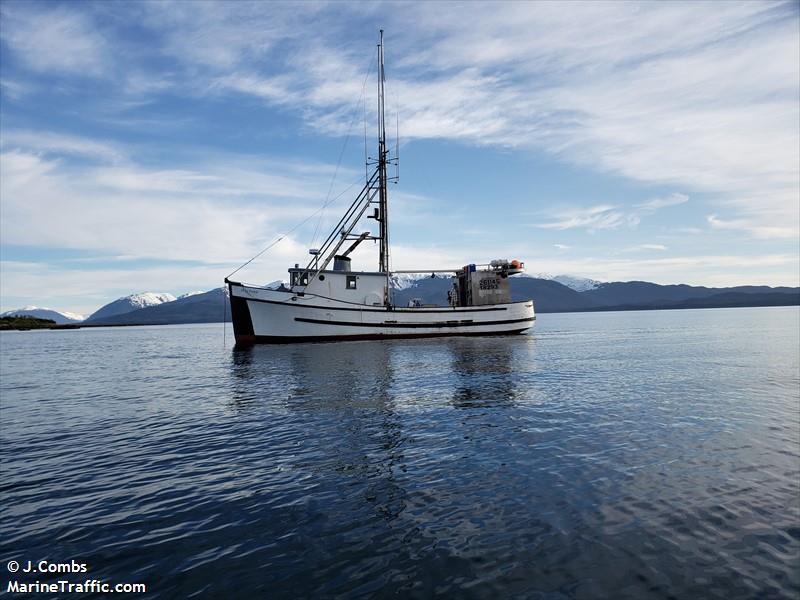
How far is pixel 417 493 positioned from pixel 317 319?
3743 cm

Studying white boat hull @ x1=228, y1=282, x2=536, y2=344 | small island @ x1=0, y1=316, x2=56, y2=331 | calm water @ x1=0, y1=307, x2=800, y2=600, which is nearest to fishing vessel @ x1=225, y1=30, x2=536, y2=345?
white boat hull @ x1=228, y1=282, x2=536, y2=344

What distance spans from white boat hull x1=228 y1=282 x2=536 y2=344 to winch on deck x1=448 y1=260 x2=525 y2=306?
3707mm

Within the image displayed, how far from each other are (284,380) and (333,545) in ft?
58.3

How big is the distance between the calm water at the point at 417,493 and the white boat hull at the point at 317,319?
24.2 metres

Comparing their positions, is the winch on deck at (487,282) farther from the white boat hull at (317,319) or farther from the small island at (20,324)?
the small island at (20,324)

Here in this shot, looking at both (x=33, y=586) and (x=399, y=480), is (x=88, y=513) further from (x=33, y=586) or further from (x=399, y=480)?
(x=399, y=480)

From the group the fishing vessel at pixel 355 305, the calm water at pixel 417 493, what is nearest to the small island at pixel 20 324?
the fishing vessel at pixel 355 305

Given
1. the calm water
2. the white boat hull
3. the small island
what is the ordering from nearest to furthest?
the calm water, the white boat hull, the small island

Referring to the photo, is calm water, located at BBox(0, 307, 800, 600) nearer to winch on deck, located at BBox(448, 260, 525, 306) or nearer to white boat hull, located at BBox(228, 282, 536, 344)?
white boat hull, located at BBox(228, 282, 536, 344)

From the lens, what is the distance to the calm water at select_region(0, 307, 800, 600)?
617 cm

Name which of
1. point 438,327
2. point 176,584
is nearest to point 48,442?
point 176,584

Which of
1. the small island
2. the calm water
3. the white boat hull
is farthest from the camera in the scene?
the small island

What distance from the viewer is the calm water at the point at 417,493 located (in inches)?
243

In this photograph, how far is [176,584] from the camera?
19.7ft
